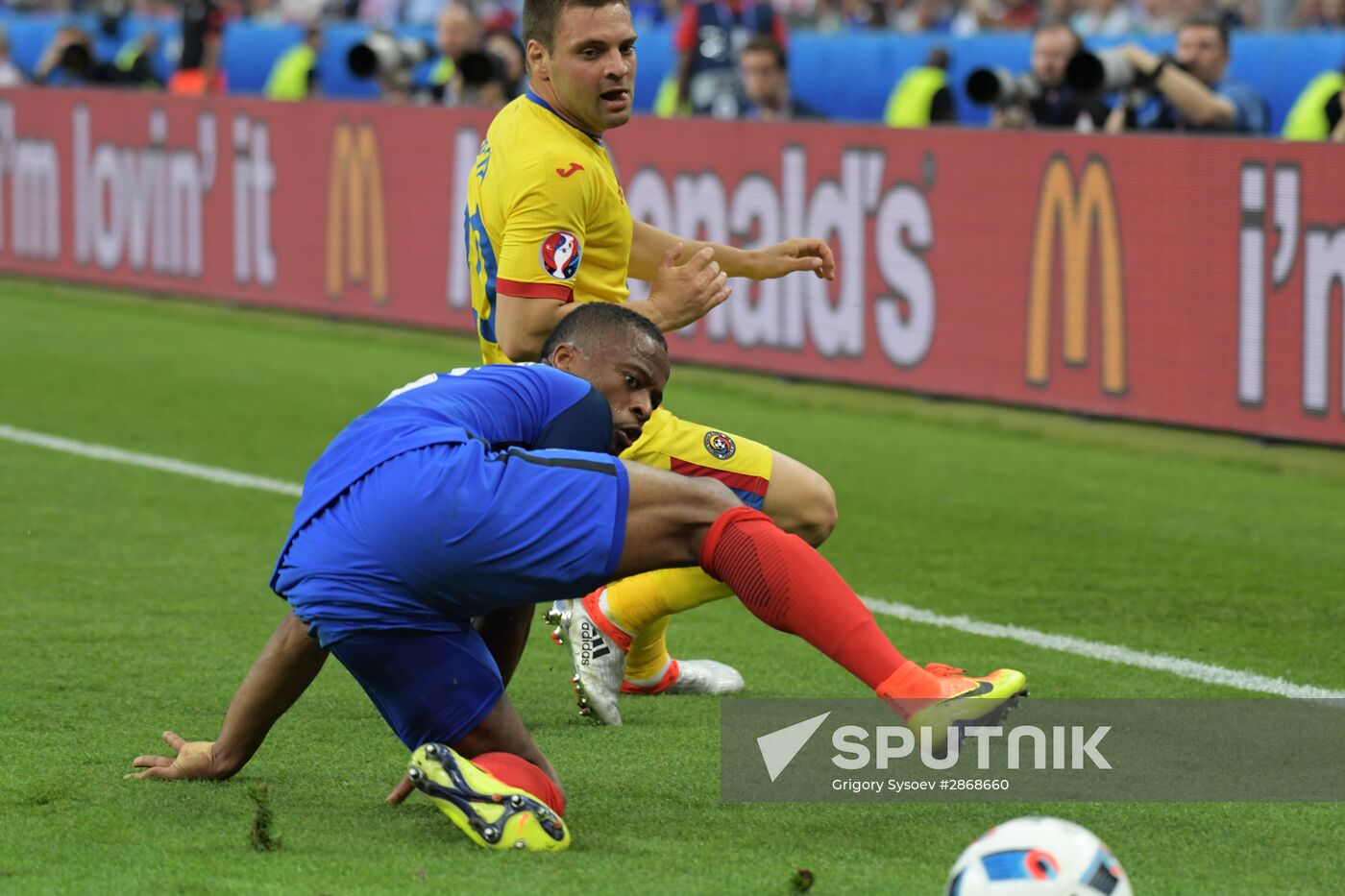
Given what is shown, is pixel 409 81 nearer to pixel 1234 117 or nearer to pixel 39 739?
pixel 1234 117

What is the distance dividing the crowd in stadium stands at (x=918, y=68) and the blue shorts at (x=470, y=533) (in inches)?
265

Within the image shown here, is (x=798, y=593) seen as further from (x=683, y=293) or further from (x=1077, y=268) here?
(x=1077, y=268)

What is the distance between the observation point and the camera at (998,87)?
40.1ft

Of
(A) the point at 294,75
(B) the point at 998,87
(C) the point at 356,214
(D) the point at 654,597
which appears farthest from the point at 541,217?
(A) the point at 294,75

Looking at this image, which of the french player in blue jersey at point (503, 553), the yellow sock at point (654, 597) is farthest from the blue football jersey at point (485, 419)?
the yellow sock at point (654, 597)

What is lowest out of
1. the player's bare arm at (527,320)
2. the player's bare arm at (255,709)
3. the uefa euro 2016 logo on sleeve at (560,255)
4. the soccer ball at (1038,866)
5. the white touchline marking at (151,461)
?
the white touchline marking at (151,461)

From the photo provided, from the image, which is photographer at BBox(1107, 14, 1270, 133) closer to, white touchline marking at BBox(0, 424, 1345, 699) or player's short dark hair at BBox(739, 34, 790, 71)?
player's short dark hair at BBox(739, 34, 790, 71)

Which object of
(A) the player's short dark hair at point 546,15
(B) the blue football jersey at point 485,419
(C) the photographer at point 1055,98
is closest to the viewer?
(B) the blue football jersey at point 485,419

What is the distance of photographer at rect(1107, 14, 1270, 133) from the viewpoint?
10766mm

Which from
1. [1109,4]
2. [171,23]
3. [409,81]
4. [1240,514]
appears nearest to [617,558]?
[1240,514]

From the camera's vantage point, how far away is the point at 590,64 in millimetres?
5492

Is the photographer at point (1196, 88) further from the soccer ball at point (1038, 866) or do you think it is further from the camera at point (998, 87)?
the soccer ball at point (1038, 866)

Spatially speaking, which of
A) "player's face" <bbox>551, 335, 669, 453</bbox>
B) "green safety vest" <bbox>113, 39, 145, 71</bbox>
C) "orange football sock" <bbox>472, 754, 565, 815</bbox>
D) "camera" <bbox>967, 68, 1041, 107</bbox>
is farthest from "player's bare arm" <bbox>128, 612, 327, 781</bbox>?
"green safety vest" <bbox>113, 39, 145, 71</bbox>

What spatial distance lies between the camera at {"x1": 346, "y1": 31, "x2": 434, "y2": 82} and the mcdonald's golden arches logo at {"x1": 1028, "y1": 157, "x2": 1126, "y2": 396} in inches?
282
